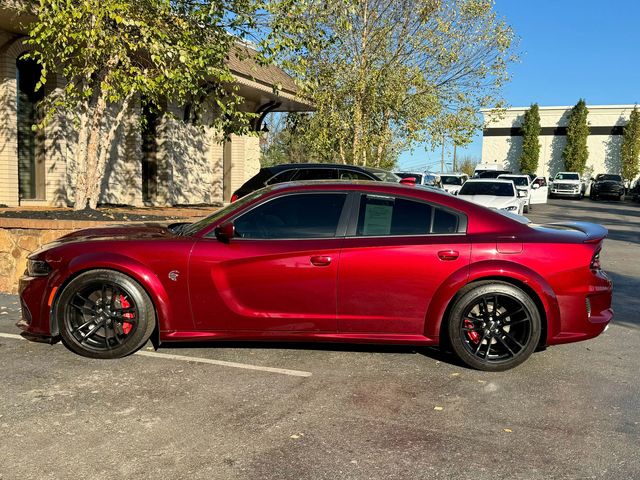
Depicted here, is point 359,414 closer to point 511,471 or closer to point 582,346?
point 511,471

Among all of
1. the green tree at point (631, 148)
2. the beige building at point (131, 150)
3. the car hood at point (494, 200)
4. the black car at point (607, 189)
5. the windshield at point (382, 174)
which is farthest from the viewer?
the green tree at point (631, 148)

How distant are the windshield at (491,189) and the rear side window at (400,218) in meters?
12.3

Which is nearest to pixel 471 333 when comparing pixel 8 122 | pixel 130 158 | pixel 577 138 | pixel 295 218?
pixel 295 218

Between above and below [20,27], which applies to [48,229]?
below

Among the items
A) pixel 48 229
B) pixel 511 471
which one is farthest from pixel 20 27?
pixel 511 471

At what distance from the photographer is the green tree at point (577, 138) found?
47188 mm

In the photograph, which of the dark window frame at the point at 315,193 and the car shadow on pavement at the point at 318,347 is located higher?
the dark window frame at the point at 315,193

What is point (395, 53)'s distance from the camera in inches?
706

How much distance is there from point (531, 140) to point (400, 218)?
47.1m

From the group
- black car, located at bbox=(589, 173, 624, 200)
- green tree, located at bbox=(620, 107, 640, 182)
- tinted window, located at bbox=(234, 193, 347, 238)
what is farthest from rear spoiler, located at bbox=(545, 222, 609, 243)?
green tree, located at bbox=(620, 107, 640, 182)

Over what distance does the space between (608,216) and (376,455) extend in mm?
24283

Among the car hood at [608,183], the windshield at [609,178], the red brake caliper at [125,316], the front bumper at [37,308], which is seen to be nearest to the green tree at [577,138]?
the windshield at [609,178]

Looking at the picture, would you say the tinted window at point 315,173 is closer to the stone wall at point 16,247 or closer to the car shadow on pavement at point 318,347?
the stone wall at point 16,247

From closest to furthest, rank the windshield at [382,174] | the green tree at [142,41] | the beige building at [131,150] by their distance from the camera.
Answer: the green tree at [142,41]
the windshield at [382,174]
the beige building at [131,150]
